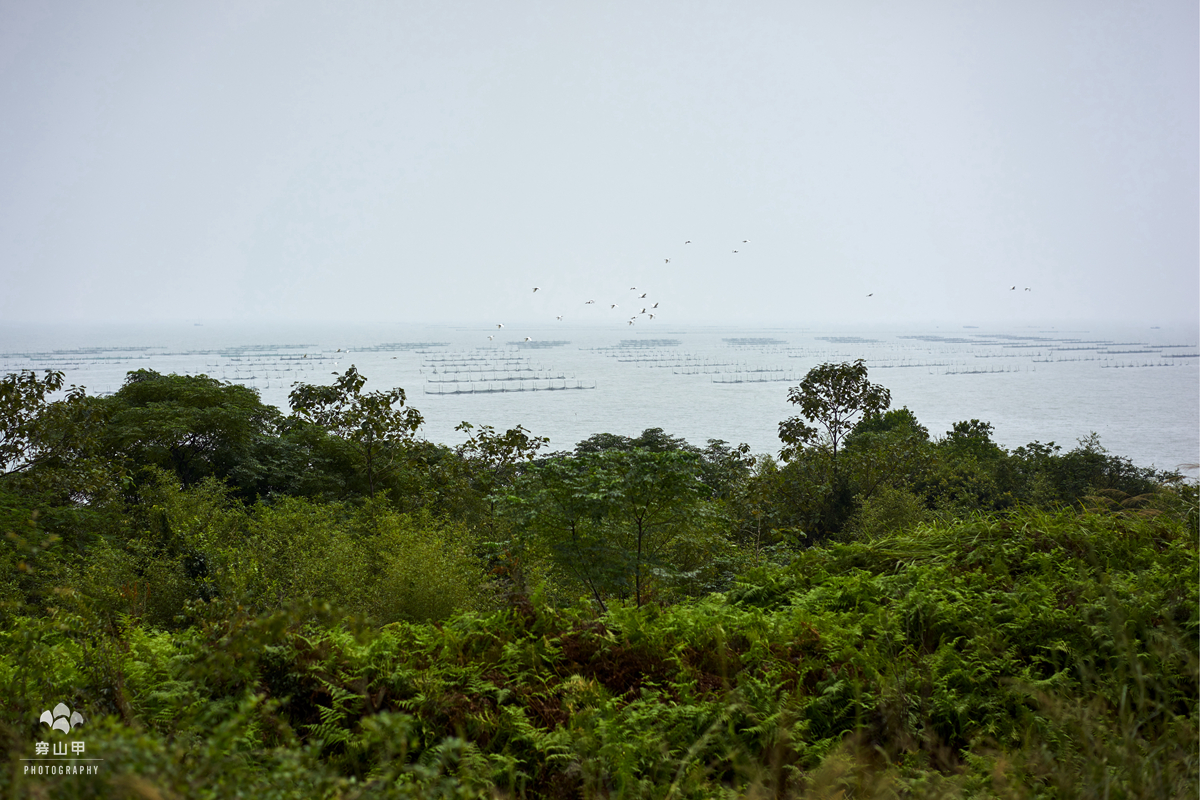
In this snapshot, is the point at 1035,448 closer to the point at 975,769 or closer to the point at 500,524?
the point at 500,524

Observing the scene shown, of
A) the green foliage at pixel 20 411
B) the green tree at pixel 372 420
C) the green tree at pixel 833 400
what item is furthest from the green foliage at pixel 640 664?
the green tree at pixel 833 400

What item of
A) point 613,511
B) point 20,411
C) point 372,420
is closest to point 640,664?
point 613,511

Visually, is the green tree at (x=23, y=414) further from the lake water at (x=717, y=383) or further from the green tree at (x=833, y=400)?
the lake water at (x=717, y=383)

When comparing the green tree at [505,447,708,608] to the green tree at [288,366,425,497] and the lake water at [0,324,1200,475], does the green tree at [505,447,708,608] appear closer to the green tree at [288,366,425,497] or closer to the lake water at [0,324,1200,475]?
the green tree at [288,366,425,497]

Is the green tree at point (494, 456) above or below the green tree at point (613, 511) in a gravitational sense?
below

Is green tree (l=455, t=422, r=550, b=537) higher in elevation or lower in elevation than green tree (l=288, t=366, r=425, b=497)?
lower

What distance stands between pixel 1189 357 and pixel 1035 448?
356 ft

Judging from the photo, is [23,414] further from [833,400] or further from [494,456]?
[833,400]

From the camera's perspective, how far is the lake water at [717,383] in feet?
161

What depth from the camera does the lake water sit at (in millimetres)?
49219

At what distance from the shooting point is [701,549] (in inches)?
322

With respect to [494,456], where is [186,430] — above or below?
above

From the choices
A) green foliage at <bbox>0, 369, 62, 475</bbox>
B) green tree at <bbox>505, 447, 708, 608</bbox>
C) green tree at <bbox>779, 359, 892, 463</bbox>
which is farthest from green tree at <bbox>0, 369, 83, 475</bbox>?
green tree at <bbox>779, 359, 892, 463</bbox>

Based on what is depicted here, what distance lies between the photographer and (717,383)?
3155 inches
